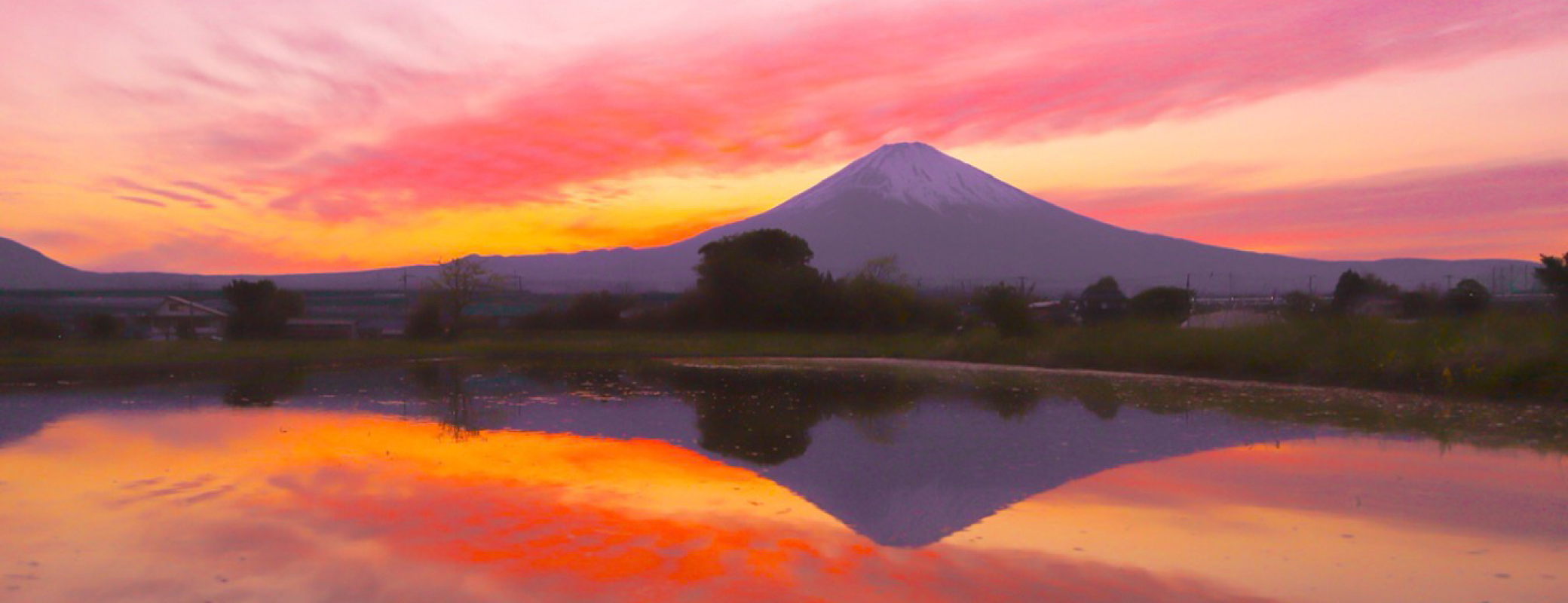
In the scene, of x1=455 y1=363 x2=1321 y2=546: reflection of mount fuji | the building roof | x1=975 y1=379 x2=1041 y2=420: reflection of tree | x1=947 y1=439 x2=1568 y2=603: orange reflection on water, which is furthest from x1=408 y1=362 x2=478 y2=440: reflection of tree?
the building roof

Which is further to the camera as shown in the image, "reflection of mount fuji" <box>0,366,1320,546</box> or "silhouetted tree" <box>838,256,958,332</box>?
"silhouetted tree" <box>838,256,958,332</box>

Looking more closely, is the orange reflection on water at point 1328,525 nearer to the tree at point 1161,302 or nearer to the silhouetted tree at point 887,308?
the silhouetted tree at point 887,308

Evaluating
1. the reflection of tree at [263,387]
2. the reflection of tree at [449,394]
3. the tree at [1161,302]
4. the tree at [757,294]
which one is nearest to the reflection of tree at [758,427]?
the reflection of tree at [449,394]

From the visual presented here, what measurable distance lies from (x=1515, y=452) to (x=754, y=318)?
175 feet

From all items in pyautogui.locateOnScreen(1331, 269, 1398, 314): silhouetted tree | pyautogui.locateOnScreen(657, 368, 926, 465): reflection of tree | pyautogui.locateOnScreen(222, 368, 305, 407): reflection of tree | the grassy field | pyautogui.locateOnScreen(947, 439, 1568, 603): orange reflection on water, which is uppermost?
pyautogui.locateOnScreen(1331, 269, 1398, 314): silhouetted tree

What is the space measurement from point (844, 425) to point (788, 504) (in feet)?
22.6

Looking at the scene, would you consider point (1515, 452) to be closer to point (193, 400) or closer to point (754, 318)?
point (193, 400)

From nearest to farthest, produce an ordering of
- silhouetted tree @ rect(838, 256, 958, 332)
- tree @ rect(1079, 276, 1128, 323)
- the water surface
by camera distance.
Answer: the water surface, silhouetted tree @ rect(838, 256, 958, 332), tree @ rect(1079, 276, 1128, 323)

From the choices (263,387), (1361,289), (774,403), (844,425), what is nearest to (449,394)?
(263,387)

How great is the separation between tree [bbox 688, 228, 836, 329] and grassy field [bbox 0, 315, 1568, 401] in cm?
792

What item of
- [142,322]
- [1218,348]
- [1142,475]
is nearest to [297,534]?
[1142,475]

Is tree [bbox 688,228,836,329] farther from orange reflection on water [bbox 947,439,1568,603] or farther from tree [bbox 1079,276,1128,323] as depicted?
orange reflection on water [bbox 947,439,1568,603]

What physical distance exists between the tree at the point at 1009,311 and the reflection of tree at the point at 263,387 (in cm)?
2366

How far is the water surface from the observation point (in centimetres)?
734
